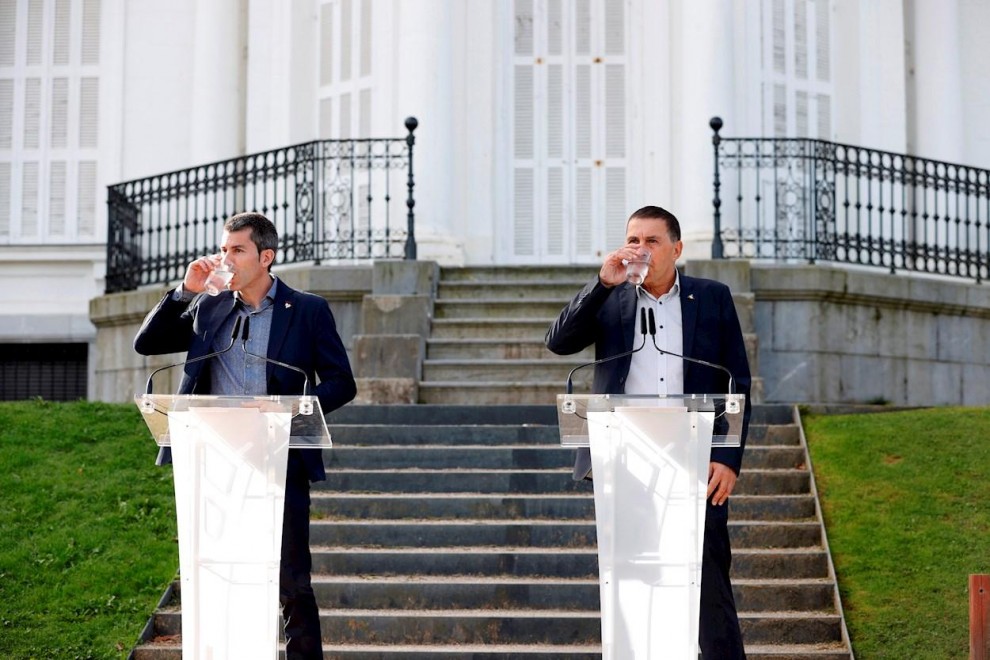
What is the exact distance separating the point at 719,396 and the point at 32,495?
19.7 feet

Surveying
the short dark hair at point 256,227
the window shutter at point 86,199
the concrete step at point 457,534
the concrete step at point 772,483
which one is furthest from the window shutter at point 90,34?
the short dark hair at point 256,227

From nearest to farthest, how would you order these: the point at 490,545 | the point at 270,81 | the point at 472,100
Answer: the point at 490,545
the point at 472,100
the point at 270,81

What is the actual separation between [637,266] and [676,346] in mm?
787

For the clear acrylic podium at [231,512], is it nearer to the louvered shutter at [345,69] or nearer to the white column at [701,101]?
the white column at [701,101]

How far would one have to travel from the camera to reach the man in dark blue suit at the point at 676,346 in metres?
5.92

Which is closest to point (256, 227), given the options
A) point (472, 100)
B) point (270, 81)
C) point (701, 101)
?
point (701, 101)

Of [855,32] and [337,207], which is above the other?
[855,32]

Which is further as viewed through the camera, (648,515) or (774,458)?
(774,458)

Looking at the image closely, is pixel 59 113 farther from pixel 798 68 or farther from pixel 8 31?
pixel 798 68

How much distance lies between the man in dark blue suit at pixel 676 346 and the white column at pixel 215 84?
11.5 meters

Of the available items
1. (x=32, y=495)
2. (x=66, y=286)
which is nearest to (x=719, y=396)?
(x=32, y=495)

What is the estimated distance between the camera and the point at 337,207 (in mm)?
15172

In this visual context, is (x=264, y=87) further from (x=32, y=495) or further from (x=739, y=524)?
(x=739, y=524)

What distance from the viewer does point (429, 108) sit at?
1541 centimetres
